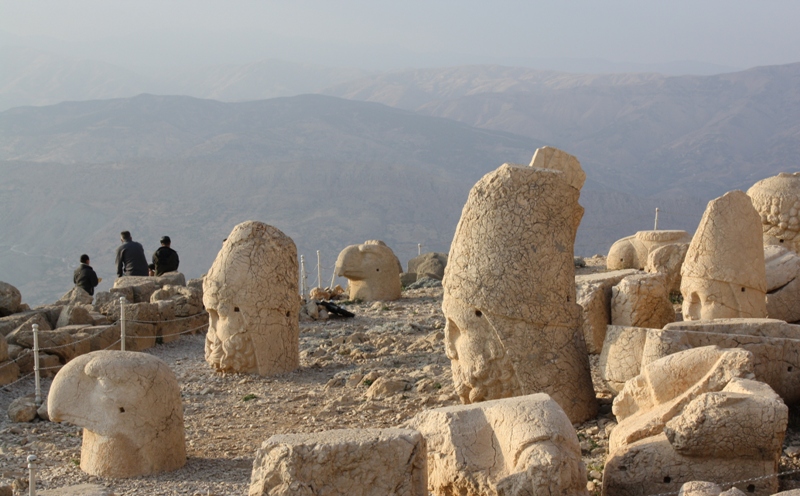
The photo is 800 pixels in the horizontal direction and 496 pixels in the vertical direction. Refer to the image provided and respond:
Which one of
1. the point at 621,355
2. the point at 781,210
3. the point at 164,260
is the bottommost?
the point at 621,355

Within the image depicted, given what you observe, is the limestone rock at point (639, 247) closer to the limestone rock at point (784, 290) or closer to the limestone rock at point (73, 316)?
the limestone rock at point (784, 290)

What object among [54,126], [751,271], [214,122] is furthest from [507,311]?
[214,122]

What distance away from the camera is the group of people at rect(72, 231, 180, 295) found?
1428 centimetres

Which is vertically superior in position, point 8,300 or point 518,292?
point 518,292

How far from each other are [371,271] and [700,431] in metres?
10.5

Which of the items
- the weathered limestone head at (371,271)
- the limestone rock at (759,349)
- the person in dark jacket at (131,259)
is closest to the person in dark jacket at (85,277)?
the person in dark jacket at (131,259)

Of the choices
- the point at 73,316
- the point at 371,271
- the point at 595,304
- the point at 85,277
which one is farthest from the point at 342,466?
the point at 85,277

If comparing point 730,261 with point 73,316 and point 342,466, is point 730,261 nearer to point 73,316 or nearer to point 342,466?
point 342,466

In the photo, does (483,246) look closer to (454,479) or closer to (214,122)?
(454,479)

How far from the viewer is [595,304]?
27.6 ft

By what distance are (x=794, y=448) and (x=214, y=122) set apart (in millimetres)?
87514

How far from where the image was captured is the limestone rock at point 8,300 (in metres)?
12.0

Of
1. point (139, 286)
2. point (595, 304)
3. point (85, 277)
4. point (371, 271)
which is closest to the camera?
point (595, 304)

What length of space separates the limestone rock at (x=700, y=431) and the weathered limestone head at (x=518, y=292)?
1.09 m
